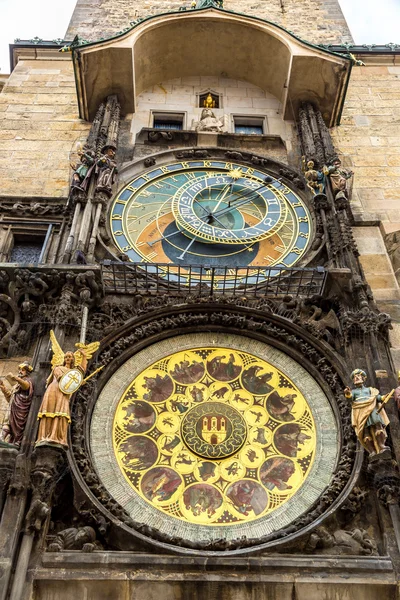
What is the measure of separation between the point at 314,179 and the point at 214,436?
4.90 metres

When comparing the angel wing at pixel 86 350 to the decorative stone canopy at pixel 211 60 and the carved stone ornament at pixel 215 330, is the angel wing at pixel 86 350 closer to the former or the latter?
the carved stone ornament at pixel 215 330

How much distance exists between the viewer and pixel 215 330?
8.70m

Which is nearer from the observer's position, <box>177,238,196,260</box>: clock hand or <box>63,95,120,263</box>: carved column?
<box>63,95,120,263</box>: carved column

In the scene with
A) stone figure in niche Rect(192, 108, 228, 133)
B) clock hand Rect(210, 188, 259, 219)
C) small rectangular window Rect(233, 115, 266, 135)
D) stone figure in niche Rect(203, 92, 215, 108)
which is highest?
stone figure in niche Rect(203, 92, 215, 108)

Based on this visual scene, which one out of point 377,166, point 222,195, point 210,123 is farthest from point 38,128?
point 377,166

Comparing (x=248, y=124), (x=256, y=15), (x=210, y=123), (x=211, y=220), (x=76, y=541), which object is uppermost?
(x=256, y=15)

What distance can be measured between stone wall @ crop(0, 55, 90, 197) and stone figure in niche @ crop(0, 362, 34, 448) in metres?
4.45

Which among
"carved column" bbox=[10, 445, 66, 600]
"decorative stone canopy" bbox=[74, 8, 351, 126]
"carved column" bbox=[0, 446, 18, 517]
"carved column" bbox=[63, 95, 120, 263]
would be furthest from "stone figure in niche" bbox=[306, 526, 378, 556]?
"decorative stone canopy" bbox=[74, 8, 351, 126]

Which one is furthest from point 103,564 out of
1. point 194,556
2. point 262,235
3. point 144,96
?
point 144,96

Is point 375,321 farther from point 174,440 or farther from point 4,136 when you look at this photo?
point 4,136

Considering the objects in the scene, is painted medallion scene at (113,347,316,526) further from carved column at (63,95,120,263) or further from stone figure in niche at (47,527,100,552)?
carved column at (63,95,120,263)

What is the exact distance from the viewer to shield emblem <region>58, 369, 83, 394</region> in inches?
286

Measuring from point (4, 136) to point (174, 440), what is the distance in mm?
7338

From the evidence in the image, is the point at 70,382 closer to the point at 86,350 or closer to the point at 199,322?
the point at 86,350
